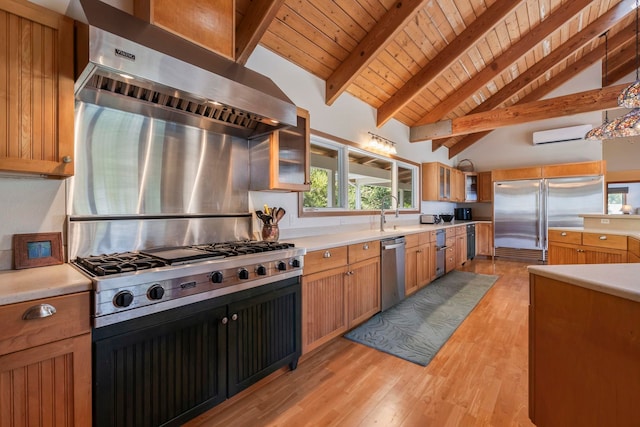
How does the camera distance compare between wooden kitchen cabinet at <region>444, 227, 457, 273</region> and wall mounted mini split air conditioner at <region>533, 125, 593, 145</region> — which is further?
wall mounted mini split air conditioner at <region>533, 125, 593, 145</region>

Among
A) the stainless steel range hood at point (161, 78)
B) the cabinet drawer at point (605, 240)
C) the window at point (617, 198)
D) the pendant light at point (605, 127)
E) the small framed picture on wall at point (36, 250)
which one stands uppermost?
the pendant light at point (605, 127)

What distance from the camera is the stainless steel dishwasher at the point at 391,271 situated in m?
2.92

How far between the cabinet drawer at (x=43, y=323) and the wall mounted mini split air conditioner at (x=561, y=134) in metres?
7.55

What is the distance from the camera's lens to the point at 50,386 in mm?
1045

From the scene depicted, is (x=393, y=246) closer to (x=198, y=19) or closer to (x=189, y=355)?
(x=189, y=355)

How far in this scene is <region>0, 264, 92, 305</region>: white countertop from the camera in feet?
3.21

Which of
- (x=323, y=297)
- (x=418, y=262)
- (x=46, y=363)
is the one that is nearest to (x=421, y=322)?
(x=418, y=262)

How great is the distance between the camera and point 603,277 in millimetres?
1178

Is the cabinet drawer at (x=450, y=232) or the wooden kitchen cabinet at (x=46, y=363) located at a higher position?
the cabinet drawer at (x=450, y=232)

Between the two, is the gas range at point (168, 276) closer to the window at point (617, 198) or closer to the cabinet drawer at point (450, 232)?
the cabinet drawer at point (450, 232)

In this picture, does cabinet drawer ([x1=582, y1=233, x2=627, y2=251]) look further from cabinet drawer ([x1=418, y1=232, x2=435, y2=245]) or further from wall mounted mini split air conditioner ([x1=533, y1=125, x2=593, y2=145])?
wall mounted mini split air conditioner ([x1=533, y1=125, x2=593, y2=145])

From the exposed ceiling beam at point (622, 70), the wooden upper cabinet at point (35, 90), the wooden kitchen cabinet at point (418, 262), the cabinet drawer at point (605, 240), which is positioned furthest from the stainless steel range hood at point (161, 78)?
the exposed ceiling beam at point (622, 70)

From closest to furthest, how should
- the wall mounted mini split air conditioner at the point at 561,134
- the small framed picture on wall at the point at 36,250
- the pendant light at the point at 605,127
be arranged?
the small framed picture on wall at the point at 36,250 < the pendant light at the point at 605,127 < the wall mounted mini split air conditioner at the point at 561,134

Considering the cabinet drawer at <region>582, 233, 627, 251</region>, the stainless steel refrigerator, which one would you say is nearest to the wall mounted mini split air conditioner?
the stainless steel refrigerator
